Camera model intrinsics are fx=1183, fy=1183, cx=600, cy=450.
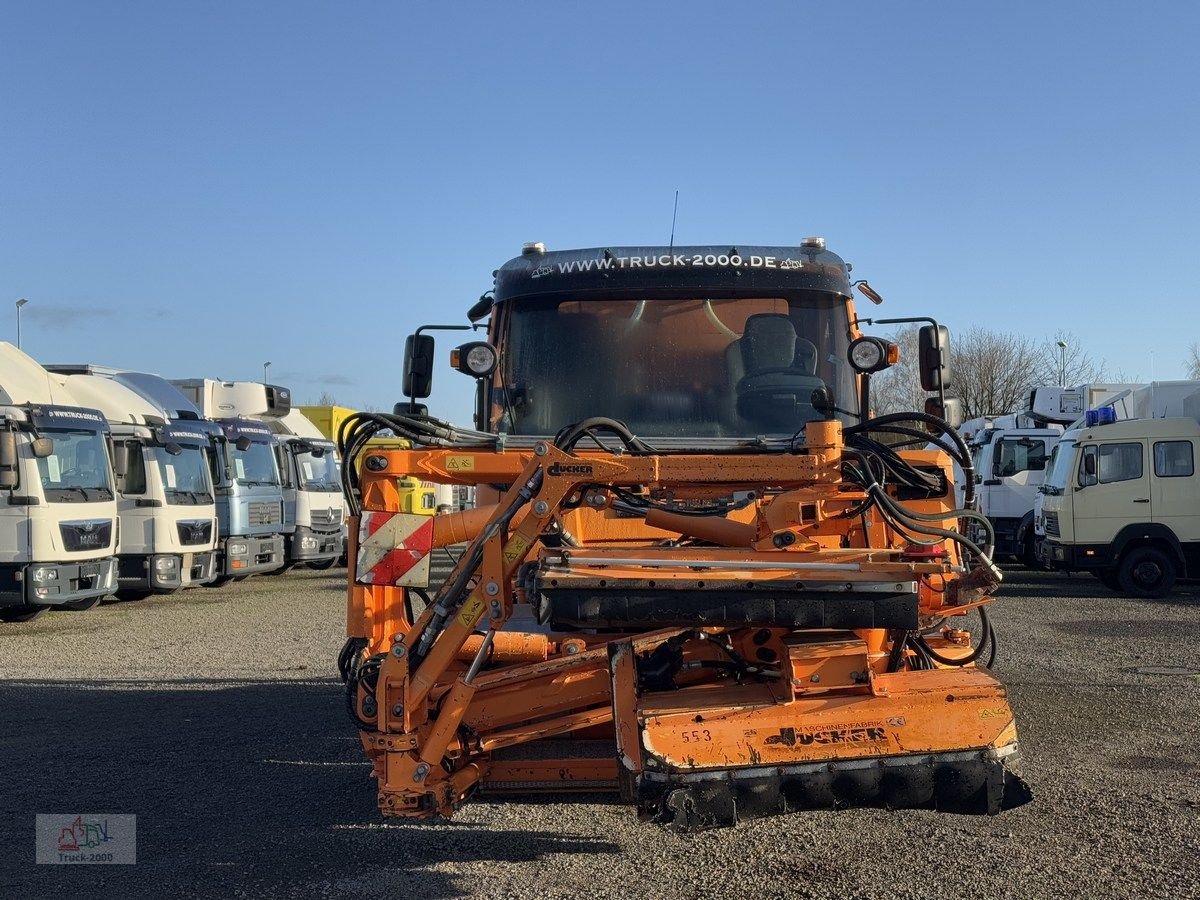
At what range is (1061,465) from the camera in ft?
59.1

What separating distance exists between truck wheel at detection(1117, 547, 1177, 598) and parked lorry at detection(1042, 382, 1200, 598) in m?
0.01

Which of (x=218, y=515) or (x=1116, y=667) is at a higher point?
(x=218, y=515)

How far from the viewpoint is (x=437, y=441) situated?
201 inches

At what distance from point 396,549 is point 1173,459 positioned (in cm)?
1527

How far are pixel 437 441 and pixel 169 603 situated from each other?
1355 cm

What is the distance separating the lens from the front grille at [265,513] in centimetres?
1969

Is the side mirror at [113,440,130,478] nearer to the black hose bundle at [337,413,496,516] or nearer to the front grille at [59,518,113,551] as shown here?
the front grille at [59,518,113,551]

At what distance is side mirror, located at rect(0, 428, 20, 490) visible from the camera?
13094mm

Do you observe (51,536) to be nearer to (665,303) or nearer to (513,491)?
(665,303)

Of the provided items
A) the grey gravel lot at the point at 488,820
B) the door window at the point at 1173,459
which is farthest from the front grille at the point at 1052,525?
the grey gravel lot at the point at 488,820

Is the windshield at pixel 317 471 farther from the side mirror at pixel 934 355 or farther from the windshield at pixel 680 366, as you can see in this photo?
the side mirror at pixel 934 355

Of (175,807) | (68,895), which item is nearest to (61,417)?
(175,807)

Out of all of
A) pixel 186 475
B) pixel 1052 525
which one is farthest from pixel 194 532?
pixel 1052 525

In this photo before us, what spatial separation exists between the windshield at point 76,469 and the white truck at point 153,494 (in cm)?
68
